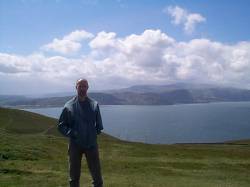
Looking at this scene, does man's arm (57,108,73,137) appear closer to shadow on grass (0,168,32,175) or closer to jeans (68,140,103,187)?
jeans (68,140,103,187)

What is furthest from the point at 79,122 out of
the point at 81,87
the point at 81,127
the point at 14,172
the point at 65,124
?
the point at 14,172

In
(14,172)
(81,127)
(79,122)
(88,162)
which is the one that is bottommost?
(14,172)

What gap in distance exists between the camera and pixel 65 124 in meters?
10.8

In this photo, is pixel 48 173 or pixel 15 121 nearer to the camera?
pixel 48 173

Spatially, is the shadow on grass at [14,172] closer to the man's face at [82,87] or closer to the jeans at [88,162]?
the jeans at [88,162]

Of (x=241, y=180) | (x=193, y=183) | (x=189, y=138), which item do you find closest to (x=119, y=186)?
(x=193, y=183)

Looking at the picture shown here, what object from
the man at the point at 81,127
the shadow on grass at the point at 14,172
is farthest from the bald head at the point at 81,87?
the shadow on grass at the point at 14,172

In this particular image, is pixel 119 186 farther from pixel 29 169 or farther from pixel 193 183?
pixel 29 169

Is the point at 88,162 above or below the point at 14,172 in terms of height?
above

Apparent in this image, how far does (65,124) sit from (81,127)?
0.44m

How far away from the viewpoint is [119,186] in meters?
16.0

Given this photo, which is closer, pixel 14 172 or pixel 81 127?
pixel 81 127

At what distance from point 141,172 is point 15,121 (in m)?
56.5

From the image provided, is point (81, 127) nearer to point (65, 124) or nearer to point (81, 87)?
point (65, 124)
